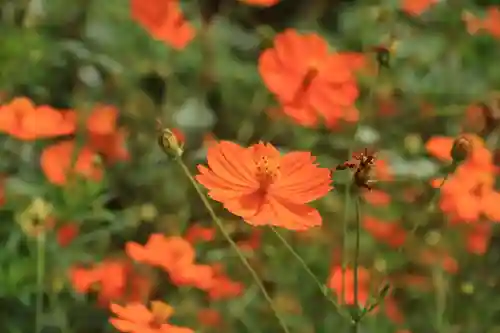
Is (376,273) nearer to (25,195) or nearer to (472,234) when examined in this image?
(472,234)

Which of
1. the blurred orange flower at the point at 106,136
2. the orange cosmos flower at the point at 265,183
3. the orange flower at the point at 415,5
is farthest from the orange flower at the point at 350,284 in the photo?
the orange flower at the point at 415,5

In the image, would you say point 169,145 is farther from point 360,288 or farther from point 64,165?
point 64,165

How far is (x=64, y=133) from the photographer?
2.94 feet

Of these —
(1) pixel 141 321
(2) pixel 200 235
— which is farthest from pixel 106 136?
(1) pixel 141 321

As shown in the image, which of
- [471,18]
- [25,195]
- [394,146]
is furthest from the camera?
[471,18]

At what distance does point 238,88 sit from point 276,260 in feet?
1.43

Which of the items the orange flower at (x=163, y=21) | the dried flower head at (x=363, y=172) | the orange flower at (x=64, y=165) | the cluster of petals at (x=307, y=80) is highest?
the dried flower head at (x=363, y=172)

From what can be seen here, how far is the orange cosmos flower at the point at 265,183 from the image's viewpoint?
0.48m

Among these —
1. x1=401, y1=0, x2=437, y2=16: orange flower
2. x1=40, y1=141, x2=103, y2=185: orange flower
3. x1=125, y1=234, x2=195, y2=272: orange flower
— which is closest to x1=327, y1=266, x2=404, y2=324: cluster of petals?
x1=125, y1=234, x2=195, y2=272: orange flower

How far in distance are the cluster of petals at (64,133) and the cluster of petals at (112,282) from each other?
14cm

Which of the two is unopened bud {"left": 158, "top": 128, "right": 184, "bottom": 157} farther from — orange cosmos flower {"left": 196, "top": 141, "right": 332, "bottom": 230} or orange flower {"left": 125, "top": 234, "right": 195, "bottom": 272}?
orange flower {"left": 125, "top": 234, "right": 195, "bottom": 272}

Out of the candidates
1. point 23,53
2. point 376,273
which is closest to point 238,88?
point 23,53

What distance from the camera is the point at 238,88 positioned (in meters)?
1.29

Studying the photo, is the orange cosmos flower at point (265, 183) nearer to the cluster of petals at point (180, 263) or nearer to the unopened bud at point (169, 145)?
the unopened bud at point (169, 145)
